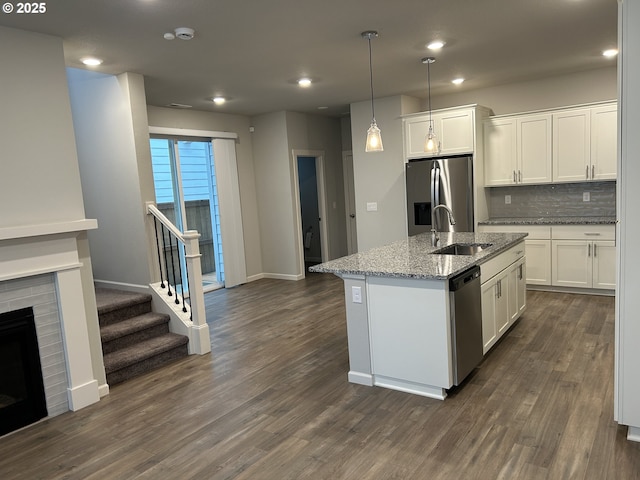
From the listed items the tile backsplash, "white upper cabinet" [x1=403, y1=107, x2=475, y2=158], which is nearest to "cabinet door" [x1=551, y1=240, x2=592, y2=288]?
the tile backsplash

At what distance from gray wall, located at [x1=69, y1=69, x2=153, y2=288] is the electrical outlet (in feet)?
6.87

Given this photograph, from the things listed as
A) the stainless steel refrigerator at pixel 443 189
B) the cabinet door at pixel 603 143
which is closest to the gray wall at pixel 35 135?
the stainless steel refrigerator at pixel 443 189

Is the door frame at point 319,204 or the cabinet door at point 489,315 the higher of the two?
the door frame at point 319,204

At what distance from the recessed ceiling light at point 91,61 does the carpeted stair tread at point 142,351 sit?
243cm

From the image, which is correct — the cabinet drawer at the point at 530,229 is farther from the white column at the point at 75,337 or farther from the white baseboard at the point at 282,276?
the white column at the point at 75,337

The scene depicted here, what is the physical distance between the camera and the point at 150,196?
175 inches

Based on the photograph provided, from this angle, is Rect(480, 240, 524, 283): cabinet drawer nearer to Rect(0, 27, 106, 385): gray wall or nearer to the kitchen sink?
the kitchen sink

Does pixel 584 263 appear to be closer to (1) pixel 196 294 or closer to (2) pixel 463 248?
(2) pixel 463 248

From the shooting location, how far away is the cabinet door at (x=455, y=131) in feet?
19.4

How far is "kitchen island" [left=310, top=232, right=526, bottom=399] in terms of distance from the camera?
3105 millimetres

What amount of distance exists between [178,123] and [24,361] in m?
4.07

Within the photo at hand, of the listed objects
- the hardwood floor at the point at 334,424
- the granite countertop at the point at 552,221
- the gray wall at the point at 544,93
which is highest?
the gray wall at the point at 544,93

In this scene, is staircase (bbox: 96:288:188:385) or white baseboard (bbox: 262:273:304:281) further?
white baseboard (bbox: 262:273:304:281)

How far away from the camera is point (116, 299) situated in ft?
14.3
